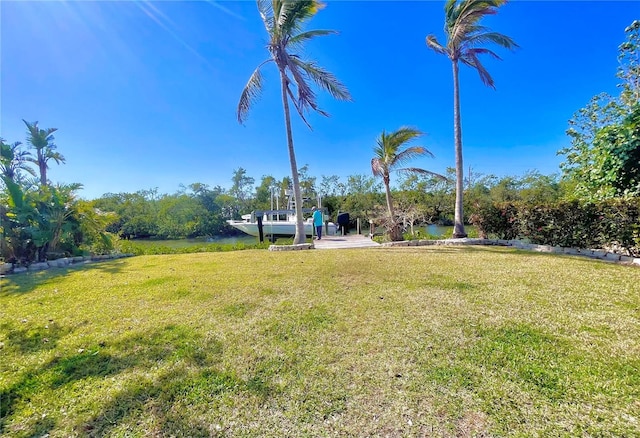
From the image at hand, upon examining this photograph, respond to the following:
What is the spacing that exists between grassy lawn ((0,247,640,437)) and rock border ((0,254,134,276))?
2731 mm

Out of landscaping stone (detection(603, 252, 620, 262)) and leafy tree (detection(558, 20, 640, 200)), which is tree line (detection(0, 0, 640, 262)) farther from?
landscaping stone (detection(603, 252, 620, 262))

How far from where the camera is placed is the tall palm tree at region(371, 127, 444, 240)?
1017 cm

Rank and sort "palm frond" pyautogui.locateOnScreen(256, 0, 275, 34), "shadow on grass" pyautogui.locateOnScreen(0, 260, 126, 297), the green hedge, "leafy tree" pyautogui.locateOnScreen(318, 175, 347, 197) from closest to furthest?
"shadow on grass" pyautogui.locateOnScreen(0, 260, 126, 297) < the green hedge < "palm frond" pyautogui.locateOnScreen(256, 0, 275, 34) < "leafy tree" pyautogui.locateOnScreen(318, 175, 347, 197)

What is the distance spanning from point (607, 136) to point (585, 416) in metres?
7.91

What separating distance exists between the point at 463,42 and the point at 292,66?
5.71m

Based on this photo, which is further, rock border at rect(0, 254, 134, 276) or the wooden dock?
the wooden dock

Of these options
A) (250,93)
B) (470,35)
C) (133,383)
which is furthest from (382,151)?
(133,383)

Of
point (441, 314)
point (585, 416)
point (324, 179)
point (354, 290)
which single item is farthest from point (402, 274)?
point (324, 179)

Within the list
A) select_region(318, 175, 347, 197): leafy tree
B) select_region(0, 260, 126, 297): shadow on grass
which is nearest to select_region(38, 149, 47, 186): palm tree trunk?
select_region(0, 260, 126, 297): shadow on grass

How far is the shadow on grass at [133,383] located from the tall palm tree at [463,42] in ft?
29.3

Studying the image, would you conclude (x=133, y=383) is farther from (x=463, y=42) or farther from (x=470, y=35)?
(x=470, y=35)

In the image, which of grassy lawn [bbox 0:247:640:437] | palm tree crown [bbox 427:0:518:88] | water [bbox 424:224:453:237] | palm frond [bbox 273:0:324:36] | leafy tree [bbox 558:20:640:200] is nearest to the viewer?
grassy lawn [bbox 0:247:640:437]

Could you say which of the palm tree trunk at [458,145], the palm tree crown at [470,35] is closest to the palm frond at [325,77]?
the palm tree trunk at [458,145]

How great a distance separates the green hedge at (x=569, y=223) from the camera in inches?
207
